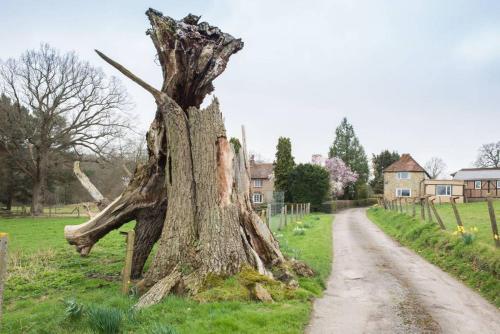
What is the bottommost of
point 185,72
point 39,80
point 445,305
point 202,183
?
point 445,305

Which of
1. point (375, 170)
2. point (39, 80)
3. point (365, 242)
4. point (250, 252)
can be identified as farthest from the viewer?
point (375, 170)

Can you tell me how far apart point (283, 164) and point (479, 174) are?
25.9 meters

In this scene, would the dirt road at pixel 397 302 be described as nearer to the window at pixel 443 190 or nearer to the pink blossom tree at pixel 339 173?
the window at pixel 443 190

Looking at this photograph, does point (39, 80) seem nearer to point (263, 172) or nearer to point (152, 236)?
point (152, 236)

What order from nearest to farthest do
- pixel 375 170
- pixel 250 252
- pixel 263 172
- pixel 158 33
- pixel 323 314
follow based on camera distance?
pixel 323 314 < pixel 250 252 < pixel 158 33 < pixel 263 172 < pixel 375 170

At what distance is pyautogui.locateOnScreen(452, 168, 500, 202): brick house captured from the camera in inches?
2223

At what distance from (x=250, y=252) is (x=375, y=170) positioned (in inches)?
3446

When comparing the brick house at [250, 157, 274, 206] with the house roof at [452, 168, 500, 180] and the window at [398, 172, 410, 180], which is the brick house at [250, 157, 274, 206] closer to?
the window at [398, 172, 410, 180]

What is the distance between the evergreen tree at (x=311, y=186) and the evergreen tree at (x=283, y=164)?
2.99 metres

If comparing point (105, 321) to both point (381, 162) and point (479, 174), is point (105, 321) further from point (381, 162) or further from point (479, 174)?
point (381, 162)

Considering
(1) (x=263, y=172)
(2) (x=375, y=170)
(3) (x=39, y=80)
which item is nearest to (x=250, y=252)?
(3) (x=39, y=80)

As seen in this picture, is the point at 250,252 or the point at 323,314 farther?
the point at 250,252

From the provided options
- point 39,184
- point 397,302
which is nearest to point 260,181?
point 39,184

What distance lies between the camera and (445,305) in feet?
28.7
